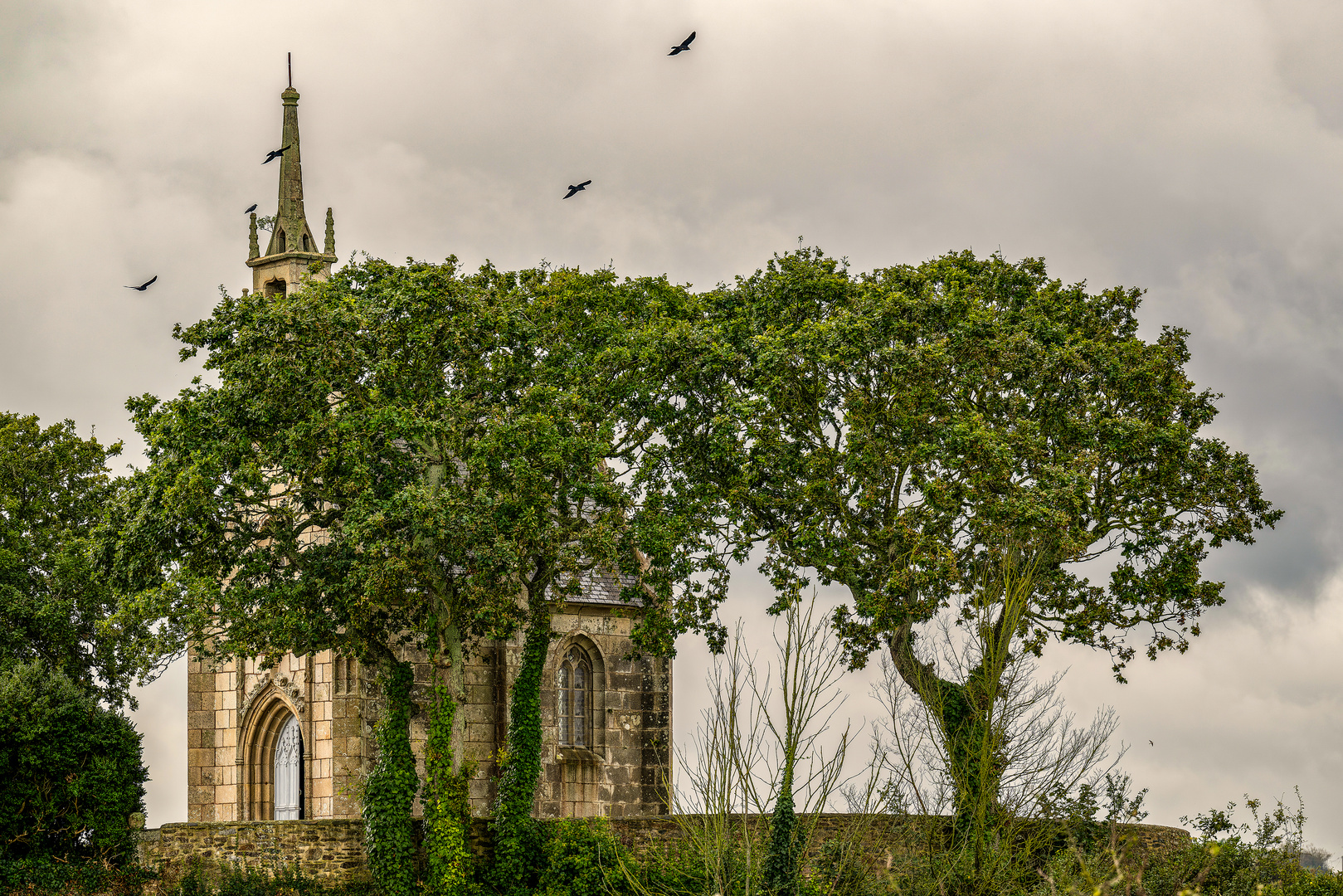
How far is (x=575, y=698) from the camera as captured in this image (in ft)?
125

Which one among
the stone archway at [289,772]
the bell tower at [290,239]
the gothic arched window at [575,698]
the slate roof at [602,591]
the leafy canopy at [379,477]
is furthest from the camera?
the bell tower at [290,239]

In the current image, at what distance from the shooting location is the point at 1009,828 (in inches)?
1031

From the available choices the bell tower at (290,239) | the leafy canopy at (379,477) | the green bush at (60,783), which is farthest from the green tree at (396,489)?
the bell tower at (290,239)

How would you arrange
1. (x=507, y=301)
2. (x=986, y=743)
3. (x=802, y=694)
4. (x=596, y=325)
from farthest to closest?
(x=596, y=325) → (x=507, y=301) → (x=986, y=743) → (x=802, y=694)

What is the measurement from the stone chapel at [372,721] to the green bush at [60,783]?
2.95 m

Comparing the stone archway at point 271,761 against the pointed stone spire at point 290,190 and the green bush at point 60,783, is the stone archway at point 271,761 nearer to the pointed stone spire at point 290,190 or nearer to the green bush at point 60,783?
the green bush at point 60,783

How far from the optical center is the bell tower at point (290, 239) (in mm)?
40188

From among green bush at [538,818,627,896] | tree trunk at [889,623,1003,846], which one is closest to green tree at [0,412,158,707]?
green bush at [538,818,627,896]

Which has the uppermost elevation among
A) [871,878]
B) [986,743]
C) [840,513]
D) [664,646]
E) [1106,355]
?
[1106,355]

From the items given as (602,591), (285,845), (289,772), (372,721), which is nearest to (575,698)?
(602,591)

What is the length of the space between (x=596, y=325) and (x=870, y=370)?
6.08 m

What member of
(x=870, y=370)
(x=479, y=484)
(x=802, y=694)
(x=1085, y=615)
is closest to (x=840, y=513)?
(x=870, y=370)

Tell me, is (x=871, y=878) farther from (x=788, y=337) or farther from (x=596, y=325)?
(x=596, y=325)

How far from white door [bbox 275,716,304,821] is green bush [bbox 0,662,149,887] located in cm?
470
